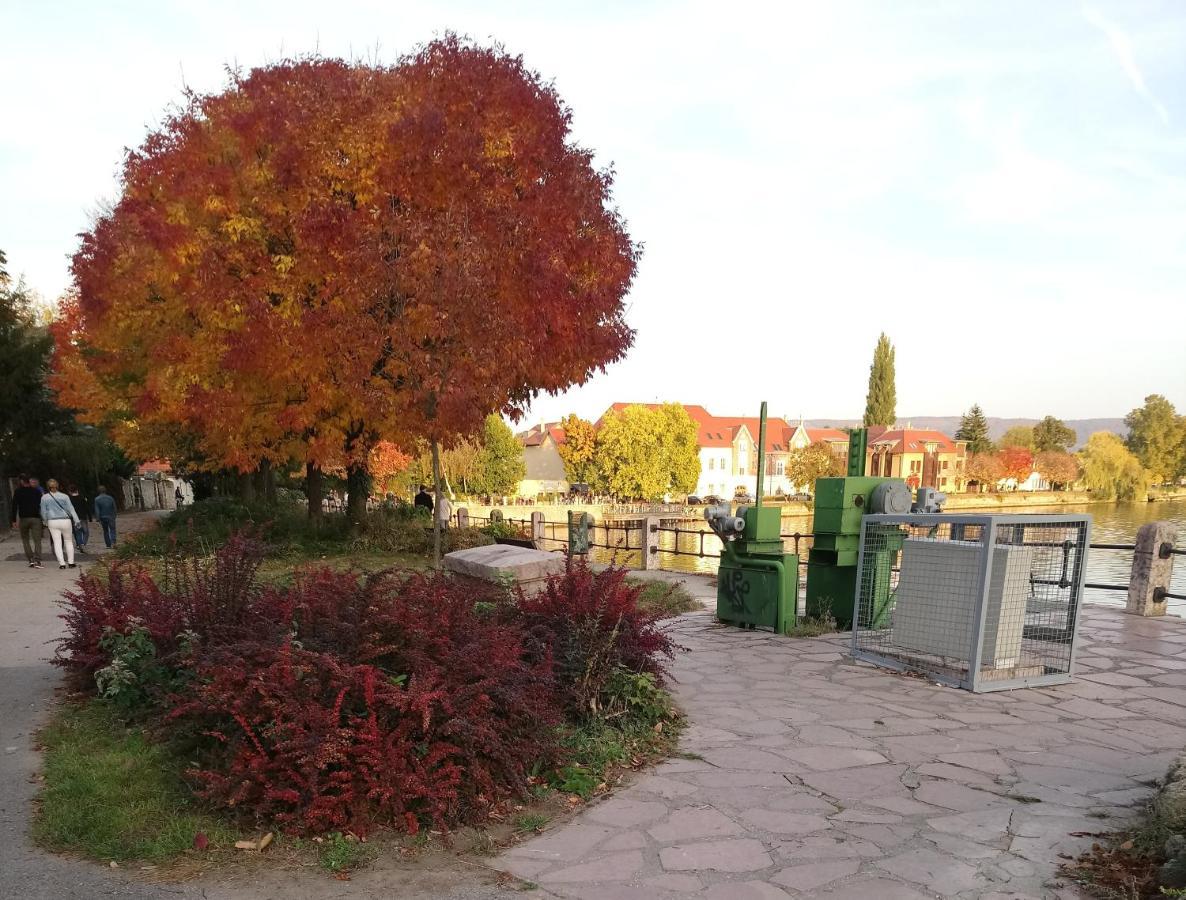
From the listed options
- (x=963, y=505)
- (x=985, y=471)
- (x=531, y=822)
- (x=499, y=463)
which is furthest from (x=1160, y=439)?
(x=531, y=822)

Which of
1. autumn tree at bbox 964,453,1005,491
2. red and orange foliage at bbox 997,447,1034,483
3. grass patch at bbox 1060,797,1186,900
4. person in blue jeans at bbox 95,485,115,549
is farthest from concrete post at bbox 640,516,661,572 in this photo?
red and orange foliage at bbox 997,447,1034,483

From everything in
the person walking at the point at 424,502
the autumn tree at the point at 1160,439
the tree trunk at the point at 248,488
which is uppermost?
the autumn tree at the point at 1160,439

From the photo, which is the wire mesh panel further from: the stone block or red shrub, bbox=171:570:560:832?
red shrub, bbox=171:570:560:832

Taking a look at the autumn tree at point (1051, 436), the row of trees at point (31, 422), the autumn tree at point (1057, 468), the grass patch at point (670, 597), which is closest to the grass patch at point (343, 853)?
the grass patch at point (670, 597)

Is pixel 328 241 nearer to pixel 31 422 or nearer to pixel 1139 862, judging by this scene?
pixel 1139 862

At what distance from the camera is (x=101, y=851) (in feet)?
12.6

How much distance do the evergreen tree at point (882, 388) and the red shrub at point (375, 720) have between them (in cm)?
8354

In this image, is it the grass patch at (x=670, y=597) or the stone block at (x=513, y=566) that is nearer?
the stone block at (x=513, y=566)

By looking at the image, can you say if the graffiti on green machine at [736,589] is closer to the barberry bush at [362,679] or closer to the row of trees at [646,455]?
the barberry bush at [362,679]

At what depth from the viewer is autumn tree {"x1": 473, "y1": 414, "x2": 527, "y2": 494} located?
67750 mm

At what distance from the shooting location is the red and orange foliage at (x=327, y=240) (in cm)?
1259

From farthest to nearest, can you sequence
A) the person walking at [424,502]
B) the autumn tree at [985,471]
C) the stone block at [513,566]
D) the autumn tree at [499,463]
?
the autumn tree at [985,471], the autumn tree at [499,463], the person walking at [424,502], the stone block at [513,566]

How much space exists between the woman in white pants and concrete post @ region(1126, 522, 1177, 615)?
16307mm

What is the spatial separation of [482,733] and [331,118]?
12080 millimetres
